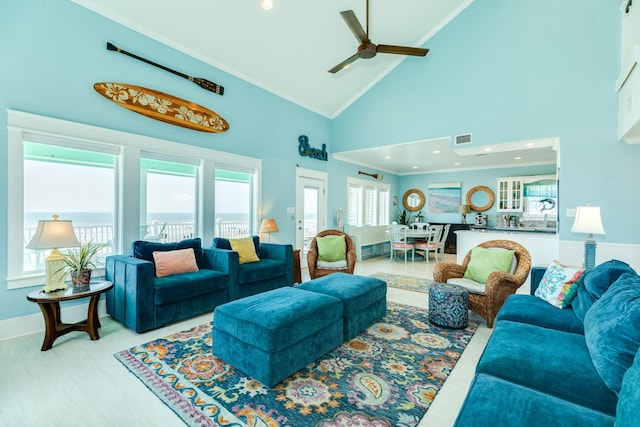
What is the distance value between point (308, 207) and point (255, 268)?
263 cm

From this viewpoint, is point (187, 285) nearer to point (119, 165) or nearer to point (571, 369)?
point (119, 165)

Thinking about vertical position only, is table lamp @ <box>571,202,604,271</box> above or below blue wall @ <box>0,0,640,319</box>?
below

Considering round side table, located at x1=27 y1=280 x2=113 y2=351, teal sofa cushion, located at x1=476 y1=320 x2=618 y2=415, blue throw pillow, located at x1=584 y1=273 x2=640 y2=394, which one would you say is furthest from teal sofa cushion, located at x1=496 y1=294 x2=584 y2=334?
round side table, located at x1=27 y1=280 x2=113 y2=351

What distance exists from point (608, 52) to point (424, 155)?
3312mm

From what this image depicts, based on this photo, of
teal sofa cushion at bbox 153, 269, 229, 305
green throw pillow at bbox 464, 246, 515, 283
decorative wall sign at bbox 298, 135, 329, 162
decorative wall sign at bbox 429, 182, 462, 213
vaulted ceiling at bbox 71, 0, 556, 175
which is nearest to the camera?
teal sofa cushion at bbox 153, 269, 229, 305

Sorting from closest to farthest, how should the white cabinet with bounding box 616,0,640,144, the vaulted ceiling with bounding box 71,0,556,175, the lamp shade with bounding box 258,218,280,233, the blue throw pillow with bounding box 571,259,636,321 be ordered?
the blue throw pillow with bounding box 571,259,636,321, the white cabinet with bounding box 616,0,640,144, the vaulted ceiling with bounding box 71,0,556,175, the lamp shade with bounding box 258,218,280,233

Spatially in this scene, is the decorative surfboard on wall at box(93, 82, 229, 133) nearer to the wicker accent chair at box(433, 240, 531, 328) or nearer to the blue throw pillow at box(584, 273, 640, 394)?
the wicker accent chair at box(433, 240, 531, 328)

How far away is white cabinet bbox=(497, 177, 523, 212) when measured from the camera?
25.2 feet

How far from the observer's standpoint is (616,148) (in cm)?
392

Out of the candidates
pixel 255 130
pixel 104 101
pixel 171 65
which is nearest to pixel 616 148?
pixel 255 130

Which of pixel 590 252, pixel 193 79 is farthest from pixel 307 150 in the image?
pixel 590 252

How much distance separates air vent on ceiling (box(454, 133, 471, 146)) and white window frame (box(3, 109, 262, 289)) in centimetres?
353

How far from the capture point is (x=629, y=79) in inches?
134

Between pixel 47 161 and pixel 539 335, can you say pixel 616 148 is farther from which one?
pixel 47 161
